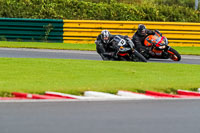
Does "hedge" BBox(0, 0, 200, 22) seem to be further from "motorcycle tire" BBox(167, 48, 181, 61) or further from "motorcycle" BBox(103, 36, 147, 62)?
"motorcycle" BBox(103, 36, 147, 62)

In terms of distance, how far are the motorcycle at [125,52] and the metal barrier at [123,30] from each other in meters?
6.63

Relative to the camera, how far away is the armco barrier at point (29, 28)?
22.1 meters

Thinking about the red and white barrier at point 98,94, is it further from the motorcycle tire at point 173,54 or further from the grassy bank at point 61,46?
the grassy bank at point 61,46

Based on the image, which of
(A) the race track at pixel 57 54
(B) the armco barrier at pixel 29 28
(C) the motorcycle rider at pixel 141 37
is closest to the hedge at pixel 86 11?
(B) the armco barrier at pixel 29 28

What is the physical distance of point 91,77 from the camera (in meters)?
11.2

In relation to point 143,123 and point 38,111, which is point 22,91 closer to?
point 38,111

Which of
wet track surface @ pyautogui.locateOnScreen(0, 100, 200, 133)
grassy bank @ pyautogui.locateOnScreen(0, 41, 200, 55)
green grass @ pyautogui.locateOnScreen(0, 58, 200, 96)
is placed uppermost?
wet track surface @ pyautogui.locateOnScreen(0, 100, 200, 133)

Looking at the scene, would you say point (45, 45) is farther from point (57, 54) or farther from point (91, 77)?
point (91, 77)

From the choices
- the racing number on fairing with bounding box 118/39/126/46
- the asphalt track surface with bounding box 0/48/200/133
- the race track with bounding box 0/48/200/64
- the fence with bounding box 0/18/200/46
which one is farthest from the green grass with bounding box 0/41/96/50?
the asphalt track surface with bounding box 0/48/200/133

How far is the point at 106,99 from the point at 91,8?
18487 millimetres

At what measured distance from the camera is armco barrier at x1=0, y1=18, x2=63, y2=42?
2211 centimetres

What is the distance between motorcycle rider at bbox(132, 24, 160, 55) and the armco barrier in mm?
6354

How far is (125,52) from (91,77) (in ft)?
14.7

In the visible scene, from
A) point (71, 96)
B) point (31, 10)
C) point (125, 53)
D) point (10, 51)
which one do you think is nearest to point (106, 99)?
point (71, 96)
